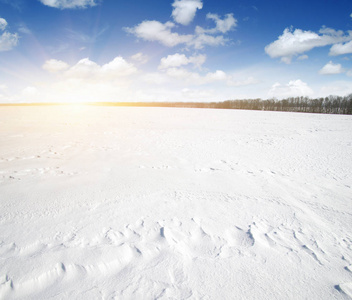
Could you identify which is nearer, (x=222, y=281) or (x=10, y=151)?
(x=222, y=281)

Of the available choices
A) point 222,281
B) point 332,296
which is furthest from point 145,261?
point 332,296

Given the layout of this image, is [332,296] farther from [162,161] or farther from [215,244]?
[162,161]

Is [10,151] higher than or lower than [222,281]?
higher

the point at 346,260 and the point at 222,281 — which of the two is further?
the point at 346,260

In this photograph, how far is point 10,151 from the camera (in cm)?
558

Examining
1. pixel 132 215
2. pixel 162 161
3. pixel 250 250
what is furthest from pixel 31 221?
pixel 162 161

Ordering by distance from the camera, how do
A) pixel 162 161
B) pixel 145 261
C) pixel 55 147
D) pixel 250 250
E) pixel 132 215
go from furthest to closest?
pixel 55 147
pixel 162 161
pixel 132 215
pixel 250 250
pixel 145 261

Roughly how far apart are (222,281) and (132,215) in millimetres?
1442

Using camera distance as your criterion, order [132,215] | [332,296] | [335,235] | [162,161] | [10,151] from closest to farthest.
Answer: [332,296] < [335,235] < [132,215] < [162,161] < [10,151]

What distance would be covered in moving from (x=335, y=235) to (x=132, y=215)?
105 inches

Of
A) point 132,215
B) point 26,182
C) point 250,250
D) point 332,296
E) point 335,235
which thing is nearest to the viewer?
point 332,296

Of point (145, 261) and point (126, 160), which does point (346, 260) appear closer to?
point (145, 261)

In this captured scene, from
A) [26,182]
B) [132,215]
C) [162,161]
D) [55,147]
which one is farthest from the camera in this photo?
[55,147]

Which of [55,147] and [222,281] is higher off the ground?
[55,147]
